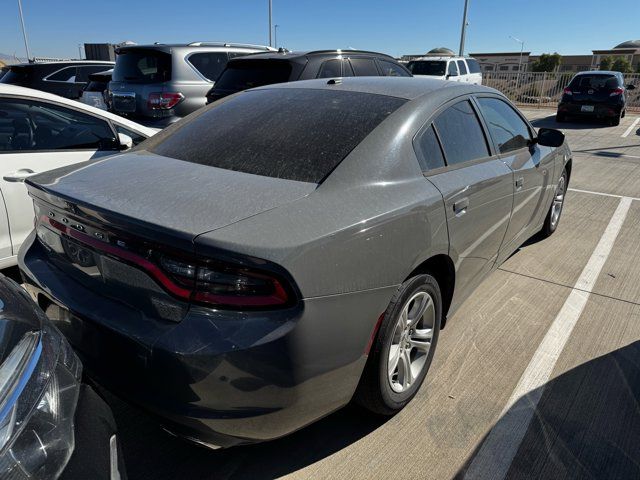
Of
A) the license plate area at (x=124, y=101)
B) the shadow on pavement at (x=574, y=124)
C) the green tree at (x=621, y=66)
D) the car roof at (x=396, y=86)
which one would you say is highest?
the car roof at (x=396, y=86)

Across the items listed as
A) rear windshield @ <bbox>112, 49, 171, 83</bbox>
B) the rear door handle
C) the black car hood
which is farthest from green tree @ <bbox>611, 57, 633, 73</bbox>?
the black car hood

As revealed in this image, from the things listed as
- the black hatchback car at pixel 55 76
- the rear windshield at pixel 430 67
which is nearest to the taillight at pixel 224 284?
the black hatchback car at pixel 55 76

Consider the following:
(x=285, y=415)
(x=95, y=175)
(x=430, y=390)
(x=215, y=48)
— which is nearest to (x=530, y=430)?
(x=430, y=390)

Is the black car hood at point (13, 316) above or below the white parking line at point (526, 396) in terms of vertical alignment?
above

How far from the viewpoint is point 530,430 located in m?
2.39

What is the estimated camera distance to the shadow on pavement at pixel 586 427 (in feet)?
7.12

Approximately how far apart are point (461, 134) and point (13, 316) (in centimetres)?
241

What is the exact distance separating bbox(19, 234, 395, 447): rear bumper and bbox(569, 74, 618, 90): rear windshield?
15.6 metres

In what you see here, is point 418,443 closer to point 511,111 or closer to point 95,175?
point 95,175

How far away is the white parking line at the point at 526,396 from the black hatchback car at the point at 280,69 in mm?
4053

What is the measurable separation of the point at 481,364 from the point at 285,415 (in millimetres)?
1543

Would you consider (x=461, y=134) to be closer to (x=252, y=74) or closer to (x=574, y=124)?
(x=252, y=74)

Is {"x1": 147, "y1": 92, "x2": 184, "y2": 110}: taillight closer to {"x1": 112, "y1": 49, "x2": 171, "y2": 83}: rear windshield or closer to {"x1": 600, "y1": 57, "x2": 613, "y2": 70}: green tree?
{"x1": 112, "y1": 49, "x2": 171, "y2": 83}: rear windshield

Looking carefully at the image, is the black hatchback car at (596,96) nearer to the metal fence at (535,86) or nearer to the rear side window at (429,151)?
the metal fence at (535,86)
